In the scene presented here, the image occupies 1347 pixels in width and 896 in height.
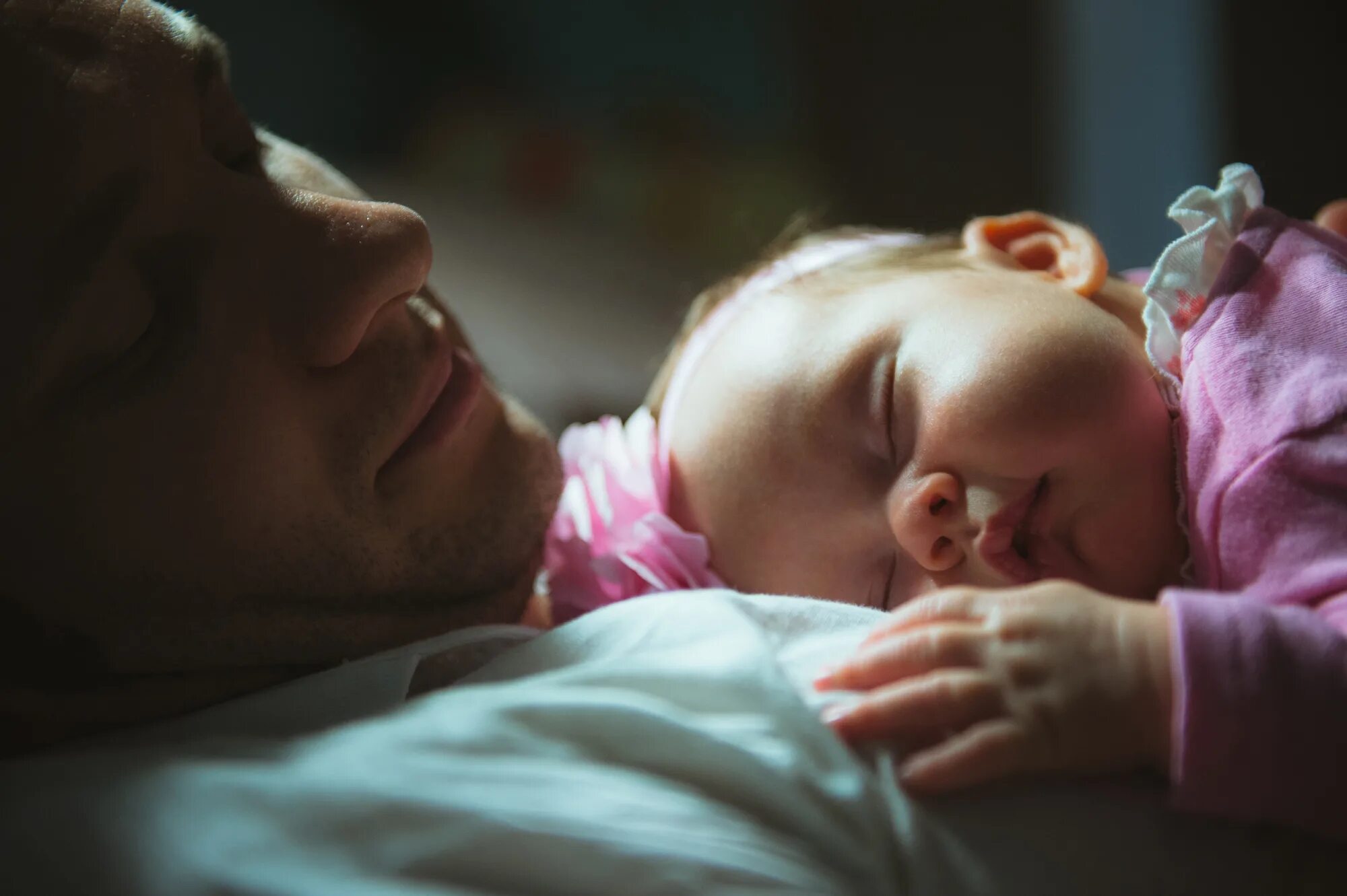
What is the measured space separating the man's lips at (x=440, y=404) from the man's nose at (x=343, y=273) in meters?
0.08

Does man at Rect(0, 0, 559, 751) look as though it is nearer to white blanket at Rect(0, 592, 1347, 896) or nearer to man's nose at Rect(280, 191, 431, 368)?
man's nose at Rect(280, 191, 431, 368)

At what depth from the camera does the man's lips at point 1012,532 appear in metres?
0.88

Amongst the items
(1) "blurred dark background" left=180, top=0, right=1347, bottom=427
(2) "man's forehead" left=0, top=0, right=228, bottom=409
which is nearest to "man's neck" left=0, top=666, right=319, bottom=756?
(2) "man's forehead" left=0, top=0, right=228, bottom=409

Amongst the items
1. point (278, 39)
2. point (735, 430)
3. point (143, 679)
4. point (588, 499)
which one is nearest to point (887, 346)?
point (735, 430)

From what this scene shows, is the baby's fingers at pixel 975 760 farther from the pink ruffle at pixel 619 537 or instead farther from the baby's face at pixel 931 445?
the pink ruffle at pixel 619 537

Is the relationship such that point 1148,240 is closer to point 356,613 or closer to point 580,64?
point 580,64

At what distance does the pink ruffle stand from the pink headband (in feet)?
0.09

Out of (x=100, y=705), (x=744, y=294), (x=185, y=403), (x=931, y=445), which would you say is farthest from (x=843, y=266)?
(x=100, y=705)

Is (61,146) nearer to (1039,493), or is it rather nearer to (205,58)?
(205,58)

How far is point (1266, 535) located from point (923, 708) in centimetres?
A: 32

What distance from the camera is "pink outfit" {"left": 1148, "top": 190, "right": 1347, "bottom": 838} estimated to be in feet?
1.97

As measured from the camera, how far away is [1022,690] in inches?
24.4

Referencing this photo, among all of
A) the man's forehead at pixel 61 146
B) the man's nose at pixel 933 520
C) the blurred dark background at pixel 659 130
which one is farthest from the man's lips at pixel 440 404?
the blurred dark background at pixel 659 130

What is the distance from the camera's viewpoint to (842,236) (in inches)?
52.1
